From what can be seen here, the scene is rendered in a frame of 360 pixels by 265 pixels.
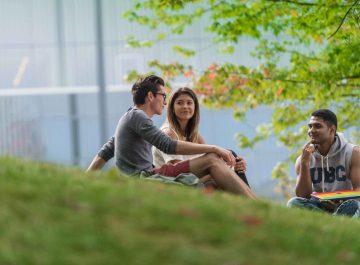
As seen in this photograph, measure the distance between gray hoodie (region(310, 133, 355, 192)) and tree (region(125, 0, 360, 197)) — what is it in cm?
327

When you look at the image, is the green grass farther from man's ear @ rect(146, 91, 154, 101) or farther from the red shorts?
man's ear @ rect(146, 91, 154, 101)

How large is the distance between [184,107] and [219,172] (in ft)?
4.52

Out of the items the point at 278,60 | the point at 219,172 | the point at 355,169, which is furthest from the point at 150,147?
the point at 278,60

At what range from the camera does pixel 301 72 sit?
60.0 feet

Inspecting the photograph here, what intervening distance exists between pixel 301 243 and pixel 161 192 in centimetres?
101

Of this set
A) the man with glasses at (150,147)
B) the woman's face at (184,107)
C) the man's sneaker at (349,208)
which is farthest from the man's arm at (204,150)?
the man's sneaker at (349,208)

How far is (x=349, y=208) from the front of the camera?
10.7 m

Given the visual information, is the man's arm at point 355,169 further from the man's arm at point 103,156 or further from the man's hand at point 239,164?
the man's arm at point 103,156

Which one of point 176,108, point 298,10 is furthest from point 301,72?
point 176,108

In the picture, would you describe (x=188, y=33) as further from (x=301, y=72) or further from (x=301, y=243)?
(x=301, y=243)

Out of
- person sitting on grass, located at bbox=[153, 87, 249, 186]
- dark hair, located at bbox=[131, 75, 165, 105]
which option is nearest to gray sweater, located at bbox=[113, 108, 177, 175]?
dark hair, located at bbox=[131, 75, 165, 105]

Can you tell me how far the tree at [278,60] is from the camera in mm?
16297

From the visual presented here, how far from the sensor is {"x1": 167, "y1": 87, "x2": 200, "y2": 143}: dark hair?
11195mm

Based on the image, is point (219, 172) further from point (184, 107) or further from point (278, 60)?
point (278, 60)
